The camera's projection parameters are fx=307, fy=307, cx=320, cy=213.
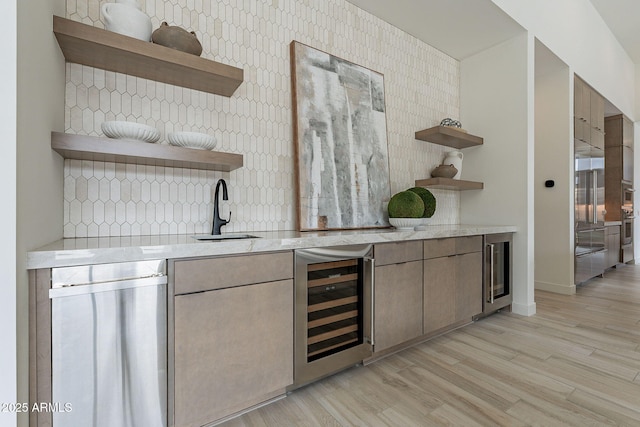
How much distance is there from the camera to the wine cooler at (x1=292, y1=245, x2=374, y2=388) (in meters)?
1.67

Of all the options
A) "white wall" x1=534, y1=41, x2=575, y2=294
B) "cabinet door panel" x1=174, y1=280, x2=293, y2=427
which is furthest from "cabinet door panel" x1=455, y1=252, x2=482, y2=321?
"white wall" x1=534, y1=41, x2=575, y2=294

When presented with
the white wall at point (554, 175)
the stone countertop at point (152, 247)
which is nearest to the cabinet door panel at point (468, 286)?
the stone countertop at point (152, 247)

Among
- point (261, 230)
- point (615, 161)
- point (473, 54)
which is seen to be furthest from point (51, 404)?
point (615, 161)

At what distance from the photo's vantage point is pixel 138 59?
1.55m

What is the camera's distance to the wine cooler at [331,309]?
1.67 metres

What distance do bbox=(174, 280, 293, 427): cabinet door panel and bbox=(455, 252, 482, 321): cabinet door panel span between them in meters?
1.63

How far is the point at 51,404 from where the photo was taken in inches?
42.8

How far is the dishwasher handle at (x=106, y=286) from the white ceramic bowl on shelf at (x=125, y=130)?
0.71 metres

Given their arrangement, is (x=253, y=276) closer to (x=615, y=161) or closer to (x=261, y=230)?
(x=261, y=230)

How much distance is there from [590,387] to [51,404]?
2.62 m

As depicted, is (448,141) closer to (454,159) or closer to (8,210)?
(454,159)

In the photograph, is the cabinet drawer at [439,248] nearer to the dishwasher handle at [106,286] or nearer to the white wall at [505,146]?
the white wall at [505,146]

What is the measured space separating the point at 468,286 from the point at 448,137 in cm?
150

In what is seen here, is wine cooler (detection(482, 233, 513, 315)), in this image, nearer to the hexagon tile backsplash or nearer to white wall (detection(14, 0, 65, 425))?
the hexagon tile backsplash
